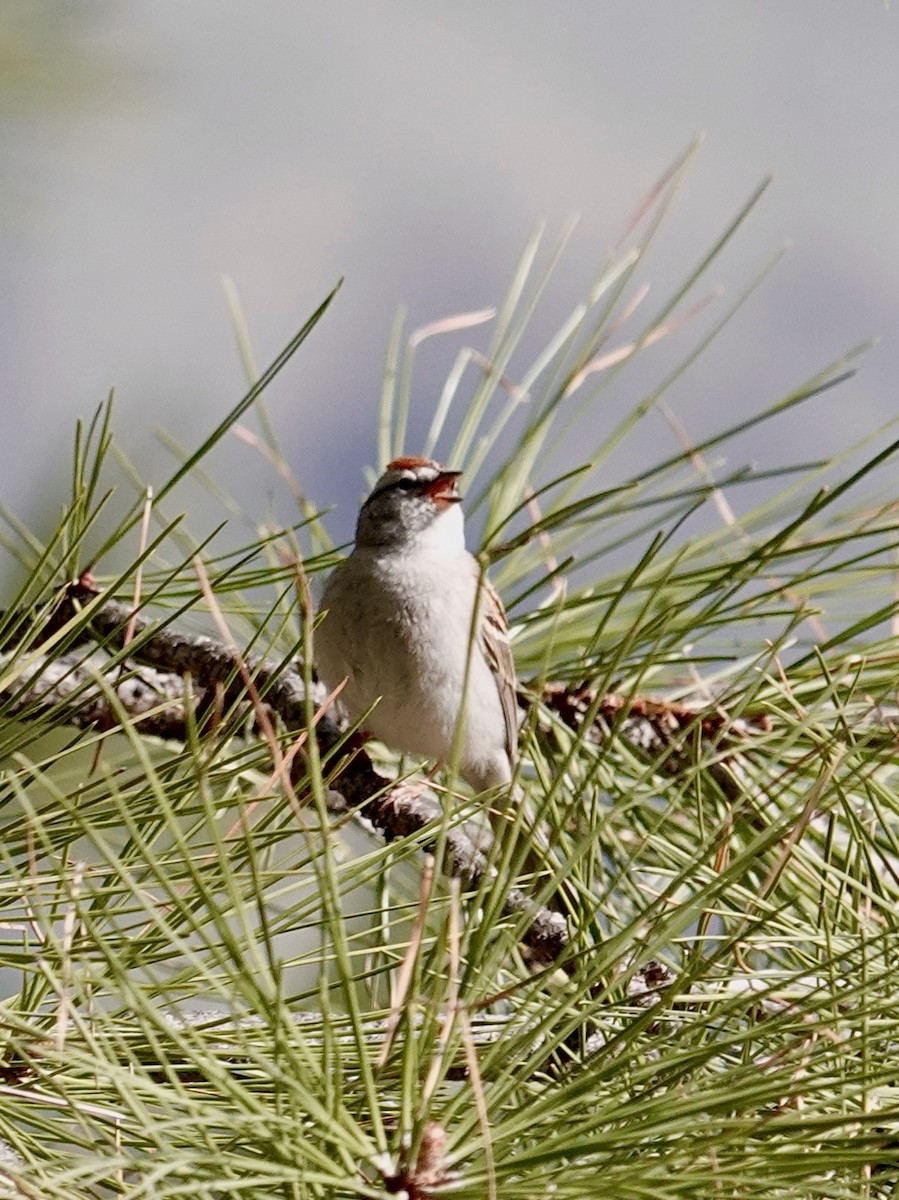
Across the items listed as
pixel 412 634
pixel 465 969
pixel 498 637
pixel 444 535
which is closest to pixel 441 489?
pixel 444 535

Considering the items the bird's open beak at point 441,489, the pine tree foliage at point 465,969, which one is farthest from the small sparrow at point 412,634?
the pine tree foliage at point 465,969

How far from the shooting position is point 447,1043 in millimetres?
591

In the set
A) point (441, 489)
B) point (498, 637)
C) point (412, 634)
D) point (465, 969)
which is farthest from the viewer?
point (441, 489)

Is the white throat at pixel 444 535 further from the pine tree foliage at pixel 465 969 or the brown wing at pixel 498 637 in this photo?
the pine tree foliage at pixel 465 969

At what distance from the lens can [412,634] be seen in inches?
66.0

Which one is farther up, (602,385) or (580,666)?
(602,385)

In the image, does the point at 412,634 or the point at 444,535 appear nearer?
the point at 412,634

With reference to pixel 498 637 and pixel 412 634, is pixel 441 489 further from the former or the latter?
pixel 498 637

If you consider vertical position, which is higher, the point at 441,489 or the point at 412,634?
the point at 441,489

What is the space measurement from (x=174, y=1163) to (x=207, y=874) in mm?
306

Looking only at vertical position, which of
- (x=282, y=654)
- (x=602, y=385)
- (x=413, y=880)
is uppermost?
(x=602, y=385)

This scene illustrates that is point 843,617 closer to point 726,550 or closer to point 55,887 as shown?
point 726,550

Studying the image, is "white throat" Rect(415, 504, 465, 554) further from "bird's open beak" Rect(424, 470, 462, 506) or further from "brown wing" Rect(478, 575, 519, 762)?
"brown wing" Rect(478, 575, 519, 762)

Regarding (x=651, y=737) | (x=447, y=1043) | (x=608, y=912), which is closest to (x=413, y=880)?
(x=651, y=737)
